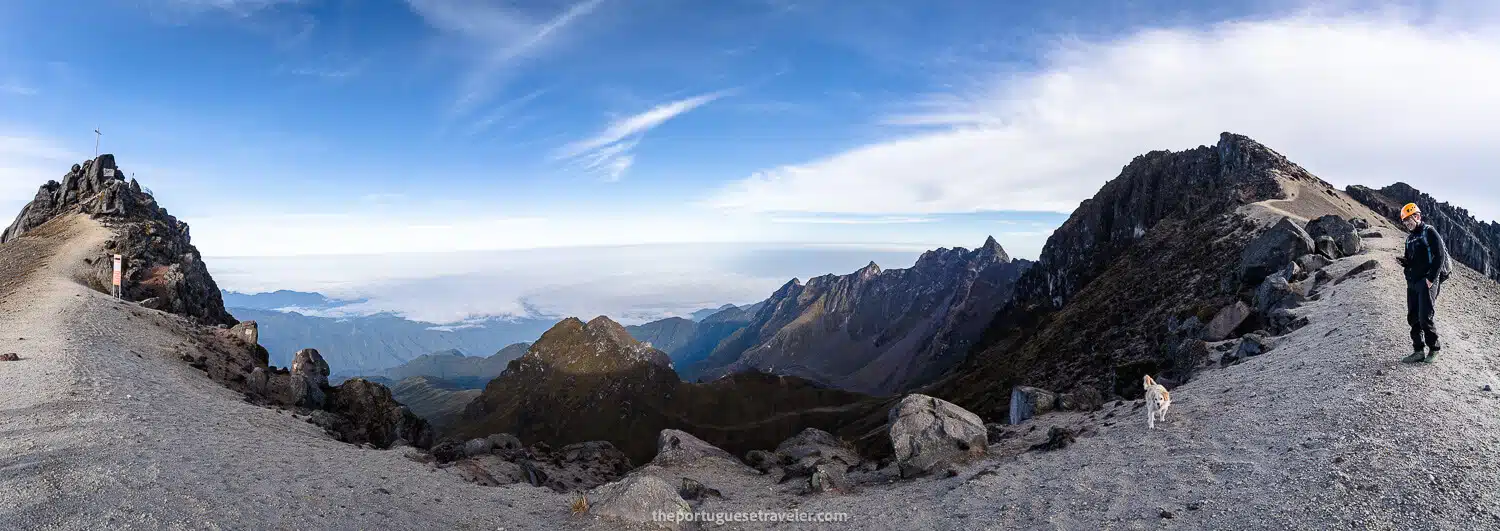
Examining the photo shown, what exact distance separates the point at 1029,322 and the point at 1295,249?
110 metres

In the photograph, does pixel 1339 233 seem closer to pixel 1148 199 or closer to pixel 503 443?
pixel 503 443

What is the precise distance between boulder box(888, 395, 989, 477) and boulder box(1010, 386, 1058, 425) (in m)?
4.77

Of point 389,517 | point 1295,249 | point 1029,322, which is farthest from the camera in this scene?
point 1029,322

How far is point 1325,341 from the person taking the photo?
20188mm

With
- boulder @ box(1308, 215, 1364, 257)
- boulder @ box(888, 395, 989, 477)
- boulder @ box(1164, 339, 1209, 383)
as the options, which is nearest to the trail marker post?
boulder @ box(888, 395, 989, 477)

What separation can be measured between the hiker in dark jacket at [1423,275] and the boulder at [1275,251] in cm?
1991

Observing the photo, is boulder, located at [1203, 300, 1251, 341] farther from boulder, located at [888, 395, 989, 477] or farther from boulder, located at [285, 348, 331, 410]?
boulder, located at [285, 348, 331, 410]

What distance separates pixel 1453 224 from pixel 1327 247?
111321 mm

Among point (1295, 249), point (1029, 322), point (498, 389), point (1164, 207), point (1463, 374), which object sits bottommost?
point (498, 389)

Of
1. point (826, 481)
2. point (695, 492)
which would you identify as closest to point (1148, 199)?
point (826, 481)

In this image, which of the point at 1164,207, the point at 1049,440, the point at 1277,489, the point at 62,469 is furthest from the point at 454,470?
the point at 1164,207

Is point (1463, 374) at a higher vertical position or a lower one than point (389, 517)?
higher

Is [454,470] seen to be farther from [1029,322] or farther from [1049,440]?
[1029,322]

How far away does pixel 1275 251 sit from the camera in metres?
34.2
